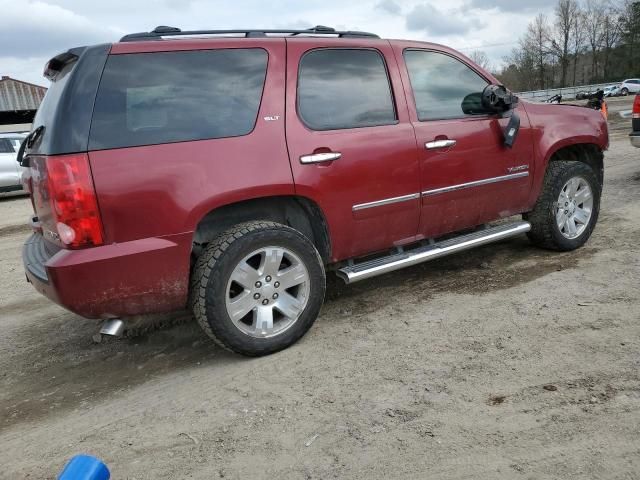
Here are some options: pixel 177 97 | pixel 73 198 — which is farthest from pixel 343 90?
pixel 73 198

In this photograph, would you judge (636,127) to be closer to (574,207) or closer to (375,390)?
(574,207)

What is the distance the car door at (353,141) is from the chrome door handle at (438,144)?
135 millimetres

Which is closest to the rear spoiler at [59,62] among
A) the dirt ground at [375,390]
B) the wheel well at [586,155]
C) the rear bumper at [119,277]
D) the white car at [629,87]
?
the rear bumper at [119,277]

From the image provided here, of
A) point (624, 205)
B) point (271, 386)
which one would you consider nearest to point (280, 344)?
point (271, 386)

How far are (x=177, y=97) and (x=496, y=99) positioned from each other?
2489mm

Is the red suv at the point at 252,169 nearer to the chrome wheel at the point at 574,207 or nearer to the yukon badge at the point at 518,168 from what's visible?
the yukon badge at the point at 518,168

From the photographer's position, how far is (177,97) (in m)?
3.11

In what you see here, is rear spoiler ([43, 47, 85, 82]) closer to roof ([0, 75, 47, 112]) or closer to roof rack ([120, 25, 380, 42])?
roof rack ([120, 25, 380, 42])

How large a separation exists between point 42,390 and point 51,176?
1385 mm

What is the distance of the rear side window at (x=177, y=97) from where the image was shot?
2922 mm

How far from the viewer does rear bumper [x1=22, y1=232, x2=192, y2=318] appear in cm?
285

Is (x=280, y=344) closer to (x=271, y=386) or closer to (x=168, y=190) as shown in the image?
(x=271, y=386)

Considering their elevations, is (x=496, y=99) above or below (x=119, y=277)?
above

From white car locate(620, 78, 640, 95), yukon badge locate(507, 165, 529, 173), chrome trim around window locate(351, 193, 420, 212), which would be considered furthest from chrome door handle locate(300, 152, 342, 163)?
white car locate(620, 78, 640, 95)
